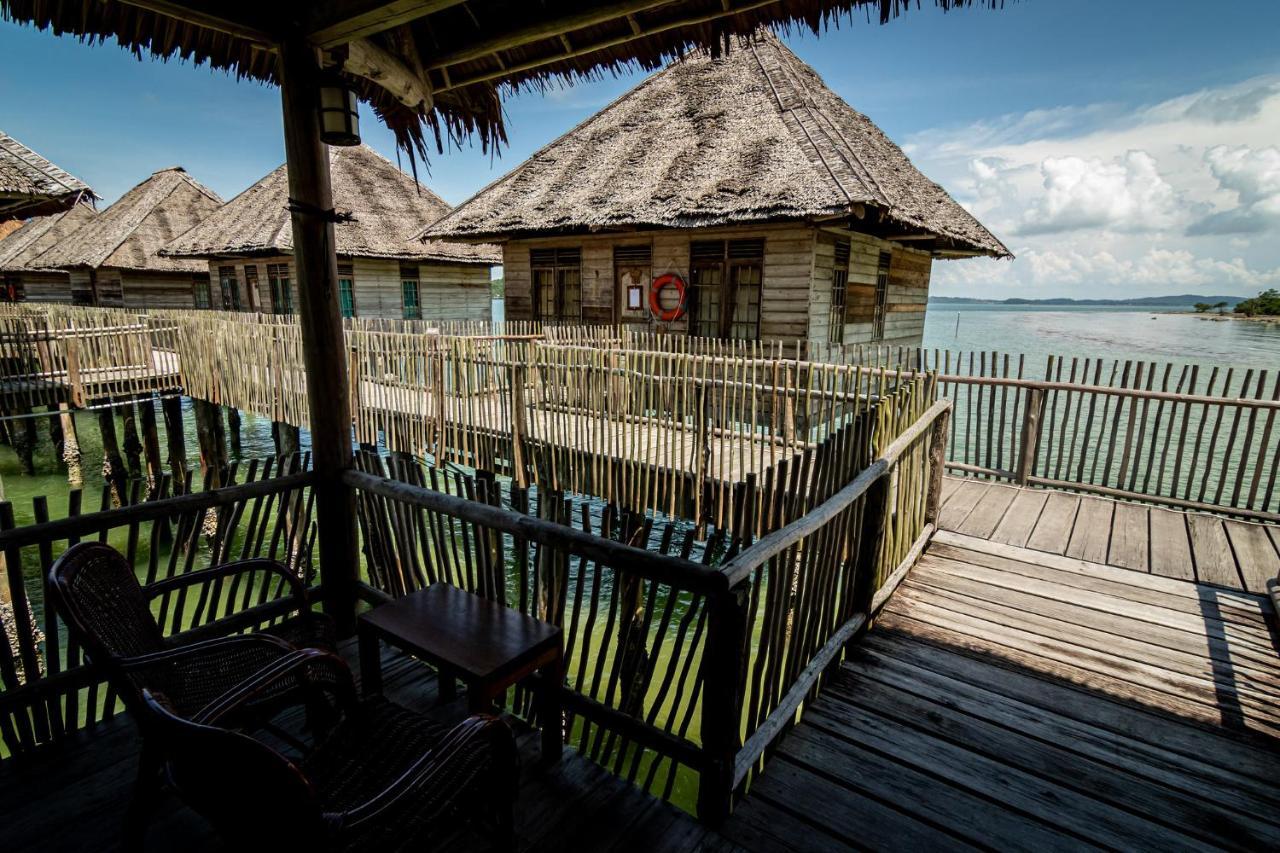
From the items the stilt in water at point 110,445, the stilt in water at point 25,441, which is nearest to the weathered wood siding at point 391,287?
the stilt in water at point 25,441

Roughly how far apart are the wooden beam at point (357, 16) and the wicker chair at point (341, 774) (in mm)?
2702

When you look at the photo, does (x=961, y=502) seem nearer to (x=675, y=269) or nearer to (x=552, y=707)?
(x=552, y=707)

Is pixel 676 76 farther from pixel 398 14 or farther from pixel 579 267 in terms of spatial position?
pixel 398 14

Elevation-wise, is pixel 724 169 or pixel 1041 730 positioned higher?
pixel 724 169

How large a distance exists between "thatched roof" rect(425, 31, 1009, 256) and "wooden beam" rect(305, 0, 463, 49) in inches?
303

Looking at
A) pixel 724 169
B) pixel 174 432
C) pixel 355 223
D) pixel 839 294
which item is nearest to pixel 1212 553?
pixel 839 294

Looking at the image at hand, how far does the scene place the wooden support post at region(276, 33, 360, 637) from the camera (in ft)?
10.2

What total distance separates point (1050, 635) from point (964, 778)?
1.70m

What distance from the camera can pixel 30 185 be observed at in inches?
322

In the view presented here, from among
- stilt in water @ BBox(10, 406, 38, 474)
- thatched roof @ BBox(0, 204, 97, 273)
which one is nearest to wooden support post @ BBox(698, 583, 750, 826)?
stilt in water @ BBox(10, 406, 38, 474)

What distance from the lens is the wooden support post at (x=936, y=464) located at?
5.13m

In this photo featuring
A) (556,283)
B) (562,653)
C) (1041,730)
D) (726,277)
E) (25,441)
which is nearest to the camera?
(562,653)

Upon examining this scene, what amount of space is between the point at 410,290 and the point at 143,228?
49.4ft

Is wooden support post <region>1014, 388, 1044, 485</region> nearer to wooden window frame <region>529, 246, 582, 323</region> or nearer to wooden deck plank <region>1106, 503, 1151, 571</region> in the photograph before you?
wooden deck plank <region>1106, 503, 1151, 571</region>
